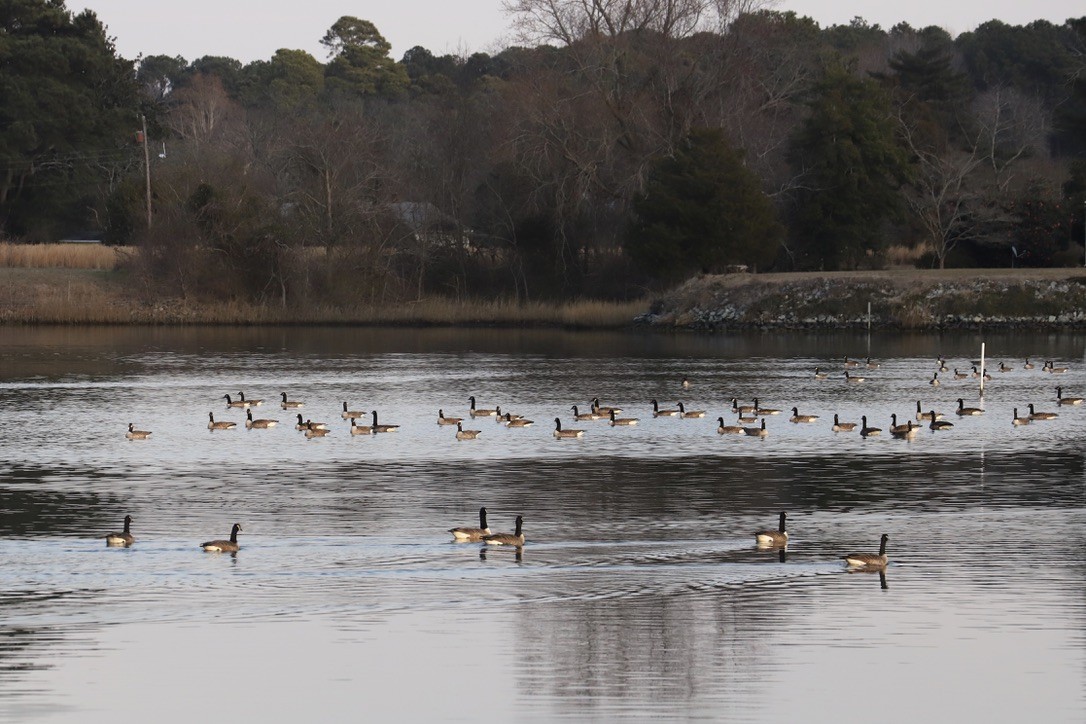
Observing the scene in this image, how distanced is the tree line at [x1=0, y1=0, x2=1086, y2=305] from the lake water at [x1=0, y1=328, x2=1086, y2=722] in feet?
132

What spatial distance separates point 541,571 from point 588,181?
215ft

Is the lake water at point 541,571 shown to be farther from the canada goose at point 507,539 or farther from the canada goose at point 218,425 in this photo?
the canada goose at point 218,425

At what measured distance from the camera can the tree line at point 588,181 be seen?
274 feet

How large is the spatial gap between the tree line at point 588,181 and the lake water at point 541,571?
40.1 m

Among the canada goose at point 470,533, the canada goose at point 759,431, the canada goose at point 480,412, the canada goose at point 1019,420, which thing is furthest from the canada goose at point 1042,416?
the canada goose at point 470,533

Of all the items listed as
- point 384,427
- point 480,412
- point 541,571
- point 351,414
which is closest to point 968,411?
point 480,412

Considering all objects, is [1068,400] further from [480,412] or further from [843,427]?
[480,412]

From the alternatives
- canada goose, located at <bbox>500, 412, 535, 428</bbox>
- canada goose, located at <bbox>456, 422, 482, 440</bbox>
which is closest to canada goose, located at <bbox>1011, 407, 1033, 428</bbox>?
canada goose, located at <bbox>500, 412, 535, 428</bbox>

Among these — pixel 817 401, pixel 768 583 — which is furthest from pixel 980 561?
pixel 817 401

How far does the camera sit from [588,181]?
85875 mm

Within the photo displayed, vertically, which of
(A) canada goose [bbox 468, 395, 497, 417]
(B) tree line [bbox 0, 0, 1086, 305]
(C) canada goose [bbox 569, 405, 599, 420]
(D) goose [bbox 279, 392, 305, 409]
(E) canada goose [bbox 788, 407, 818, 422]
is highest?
(B) tree line [bbox 0, 0, 1086, 305]

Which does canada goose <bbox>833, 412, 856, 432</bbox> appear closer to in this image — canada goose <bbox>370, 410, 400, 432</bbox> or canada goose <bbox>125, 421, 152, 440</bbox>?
canada goose <bbox>370, 410, 400, 432</bbox>

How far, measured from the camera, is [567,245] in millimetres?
91188

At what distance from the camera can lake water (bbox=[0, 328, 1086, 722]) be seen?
641 inches
